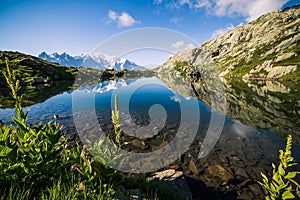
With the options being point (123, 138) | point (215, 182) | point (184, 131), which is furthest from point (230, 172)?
point (123, 138)

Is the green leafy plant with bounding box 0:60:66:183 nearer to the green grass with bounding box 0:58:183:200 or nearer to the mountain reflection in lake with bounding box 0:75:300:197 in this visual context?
the green grass with bounding box 0:58:183:200

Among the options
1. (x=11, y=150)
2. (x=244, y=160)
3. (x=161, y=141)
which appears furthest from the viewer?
(x=161, y=141)

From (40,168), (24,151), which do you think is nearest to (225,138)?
(40,168)

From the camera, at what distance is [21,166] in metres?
4.75

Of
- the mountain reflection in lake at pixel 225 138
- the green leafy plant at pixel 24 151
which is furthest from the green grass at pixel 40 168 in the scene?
the mountain reflection in lake at pixel 225 138

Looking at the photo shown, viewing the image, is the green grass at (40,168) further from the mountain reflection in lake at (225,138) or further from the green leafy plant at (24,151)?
the mountain reflection in lake at (225,138)

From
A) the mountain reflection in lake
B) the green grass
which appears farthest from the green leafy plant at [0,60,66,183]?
the mountain reflection in lake

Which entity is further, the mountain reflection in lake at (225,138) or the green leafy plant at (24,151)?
the mountain reflection in lake at (225,138)

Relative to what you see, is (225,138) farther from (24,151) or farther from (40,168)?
(24,151)

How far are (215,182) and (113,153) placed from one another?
8.73 m

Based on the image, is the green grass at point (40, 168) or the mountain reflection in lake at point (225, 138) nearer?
the green grass at point (40, 168)

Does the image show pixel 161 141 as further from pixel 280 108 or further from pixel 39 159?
pixel 280 108

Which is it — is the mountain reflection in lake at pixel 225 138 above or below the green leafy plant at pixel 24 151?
below

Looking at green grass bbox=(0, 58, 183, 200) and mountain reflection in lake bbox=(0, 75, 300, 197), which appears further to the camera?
mountain reflection in lake bbox=(0, 75, 300, 197)
